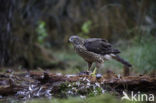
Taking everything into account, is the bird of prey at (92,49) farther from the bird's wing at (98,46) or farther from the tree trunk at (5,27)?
the tree trunk at (5,27)

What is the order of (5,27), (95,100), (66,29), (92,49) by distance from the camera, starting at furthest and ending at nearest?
1. (66,29)
2. (5,27)
3. (92,49)
4. (95,100)

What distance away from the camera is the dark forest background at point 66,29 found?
8898 mm

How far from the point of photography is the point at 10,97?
448 cm

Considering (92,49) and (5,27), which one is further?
(5,27)

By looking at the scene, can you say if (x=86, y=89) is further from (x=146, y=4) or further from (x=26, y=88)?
(x=146, y=4)

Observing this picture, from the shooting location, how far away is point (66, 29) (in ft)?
48.8

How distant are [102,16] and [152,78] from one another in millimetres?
8464

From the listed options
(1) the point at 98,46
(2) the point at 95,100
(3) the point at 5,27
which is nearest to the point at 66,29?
(3) the point at 5,27

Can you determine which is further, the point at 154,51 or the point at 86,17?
the point at 86,17

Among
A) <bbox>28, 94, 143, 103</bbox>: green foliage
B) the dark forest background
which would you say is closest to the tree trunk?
the dark forest background

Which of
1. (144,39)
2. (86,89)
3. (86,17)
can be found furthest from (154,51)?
(86,17)

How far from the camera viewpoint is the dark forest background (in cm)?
890

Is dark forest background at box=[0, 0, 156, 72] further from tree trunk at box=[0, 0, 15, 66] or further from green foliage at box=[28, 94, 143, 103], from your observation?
green foliage at box=[28, 94, 143, 103]

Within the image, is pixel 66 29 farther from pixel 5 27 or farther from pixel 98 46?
→ pixel 98 46
